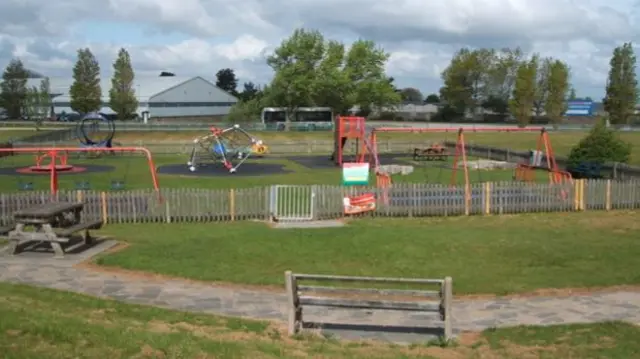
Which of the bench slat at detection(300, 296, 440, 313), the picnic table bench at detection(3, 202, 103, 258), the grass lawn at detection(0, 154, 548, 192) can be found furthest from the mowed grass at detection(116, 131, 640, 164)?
the bench slat at detection(300, 296, 440, 313)

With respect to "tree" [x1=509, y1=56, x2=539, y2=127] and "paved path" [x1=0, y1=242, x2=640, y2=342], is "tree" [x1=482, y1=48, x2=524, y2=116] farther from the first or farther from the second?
"paved path" [x1=0, y1=242, x2=640, y2=342]

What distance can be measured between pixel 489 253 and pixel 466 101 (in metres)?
109

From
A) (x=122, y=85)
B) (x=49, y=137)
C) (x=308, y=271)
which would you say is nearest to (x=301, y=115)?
(x=122, y=85)

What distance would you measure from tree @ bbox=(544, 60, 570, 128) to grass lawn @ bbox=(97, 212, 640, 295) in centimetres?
8103

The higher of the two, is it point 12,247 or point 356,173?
point 356,173

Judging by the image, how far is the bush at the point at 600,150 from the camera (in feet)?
114

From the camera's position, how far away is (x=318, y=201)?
22031 mm

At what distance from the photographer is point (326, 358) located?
6.94m

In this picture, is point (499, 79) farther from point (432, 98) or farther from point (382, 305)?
point (382, 305)

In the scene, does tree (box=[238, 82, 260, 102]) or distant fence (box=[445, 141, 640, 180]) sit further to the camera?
tree (box=[238, 82, 260, 102])

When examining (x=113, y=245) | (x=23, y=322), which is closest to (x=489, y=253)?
(x=113, y=245)

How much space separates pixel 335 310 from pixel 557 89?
91.2 metres

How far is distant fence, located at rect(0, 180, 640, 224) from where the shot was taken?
69.1 feet

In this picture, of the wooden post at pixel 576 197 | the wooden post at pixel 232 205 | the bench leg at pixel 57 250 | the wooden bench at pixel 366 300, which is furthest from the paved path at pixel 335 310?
the wooden post at pixel 576 197
